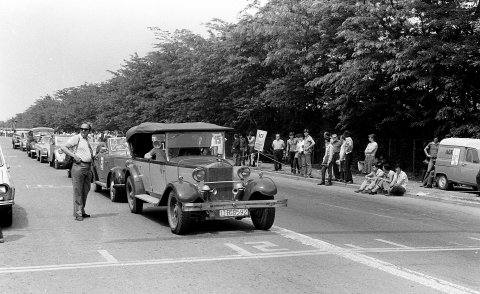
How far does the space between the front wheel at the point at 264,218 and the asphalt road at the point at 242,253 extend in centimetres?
19

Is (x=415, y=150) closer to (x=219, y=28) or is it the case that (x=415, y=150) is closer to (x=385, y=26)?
(x=385, y=26)

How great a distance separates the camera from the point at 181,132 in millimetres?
10859

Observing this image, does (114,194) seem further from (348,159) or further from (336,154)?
(348,159)

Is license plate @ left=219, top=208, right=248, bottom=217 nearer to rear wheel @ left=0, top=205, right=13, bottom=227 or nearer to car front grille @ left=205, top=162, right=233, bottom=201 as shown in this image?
car front grille @ left=205, top=162, right=233, bottom=201

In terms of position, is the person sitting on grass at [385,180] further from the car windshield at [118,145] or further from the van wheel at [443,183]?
the car windshield at [118,145]

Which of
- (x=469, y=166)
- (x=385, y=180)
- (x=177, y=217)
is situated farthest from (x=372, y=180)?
(x=177, y=217)

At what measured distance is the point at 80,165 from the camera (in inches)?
442

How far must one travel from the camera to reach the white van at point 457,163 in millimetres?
19000

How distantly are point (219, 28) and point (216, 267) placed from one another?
1245 inches

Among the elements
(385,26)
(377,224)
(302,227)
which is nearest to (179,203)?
(302,227)

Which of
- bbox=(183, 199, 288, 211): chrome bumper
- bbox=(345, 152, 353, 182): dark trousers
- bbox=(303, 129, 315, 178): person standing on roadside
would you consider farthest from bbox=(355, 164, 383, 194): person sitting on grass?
bbox=(183, 199, 288, 211): chrome bumper

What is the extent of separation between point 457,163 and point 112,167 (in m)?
11.6

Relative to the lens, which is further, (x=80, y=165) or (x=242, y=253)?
(x=80, y=165)

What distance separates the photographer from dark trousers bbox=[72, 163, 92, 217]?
11180 mm
